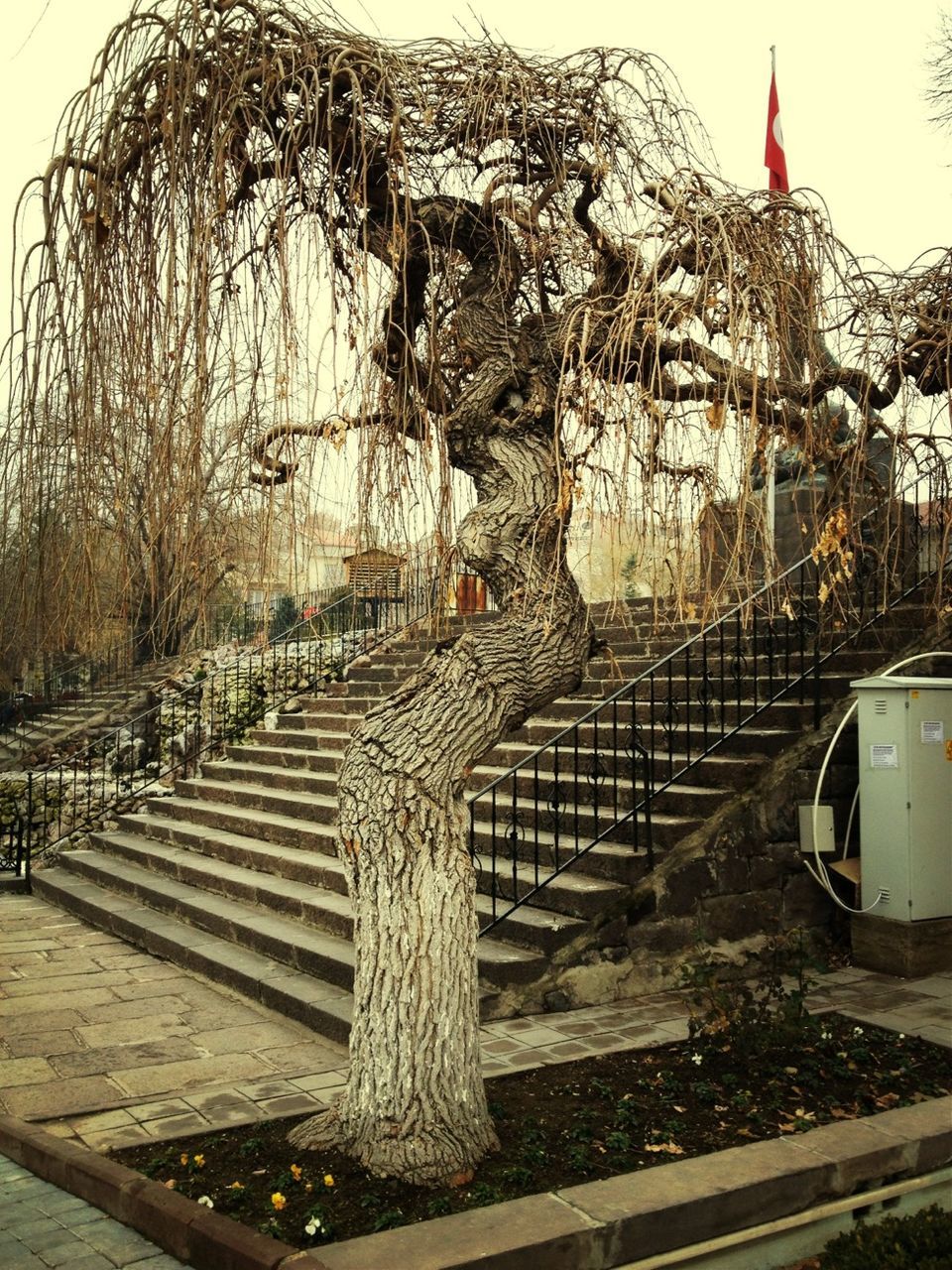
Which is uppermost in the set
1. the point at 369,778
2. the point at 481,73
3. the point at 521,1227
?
the point at 481,73

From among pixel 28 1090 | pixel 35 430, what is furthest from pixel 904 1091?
pixel 35 430

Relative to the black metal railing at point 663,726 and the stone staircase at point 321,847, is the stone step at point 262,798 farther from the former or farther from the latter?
the black metal railing at point 663,726

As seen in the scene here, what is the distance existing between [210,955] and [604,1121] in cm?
374

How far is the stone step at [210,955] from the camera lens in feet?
19.8

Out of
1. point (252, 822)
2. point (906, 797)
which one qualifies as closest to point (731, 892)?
point (906, 797)

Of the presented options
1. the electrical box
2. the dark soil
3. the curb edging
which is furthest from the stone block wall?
the curb edging

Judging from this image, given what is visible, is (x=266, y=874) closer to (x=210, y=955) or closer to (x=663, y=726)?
(x=210, y=955)

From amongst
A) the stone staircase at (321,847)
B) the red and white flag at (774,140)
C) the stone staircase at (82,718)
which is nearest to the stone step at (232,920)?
the stone staircase at (321,847)

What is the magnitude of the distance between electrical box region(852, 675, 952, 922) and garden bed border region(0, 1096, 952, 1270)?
239 cm

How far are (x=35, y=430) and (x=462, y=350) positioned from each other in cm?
189

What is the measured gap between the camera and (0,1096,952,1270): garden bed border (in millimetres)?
3158

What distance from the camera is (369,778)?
4031 millimetres

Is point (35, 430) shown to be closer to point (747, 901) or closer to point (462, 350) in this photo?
point (462, 350)

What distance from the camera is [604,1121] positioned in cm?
429
